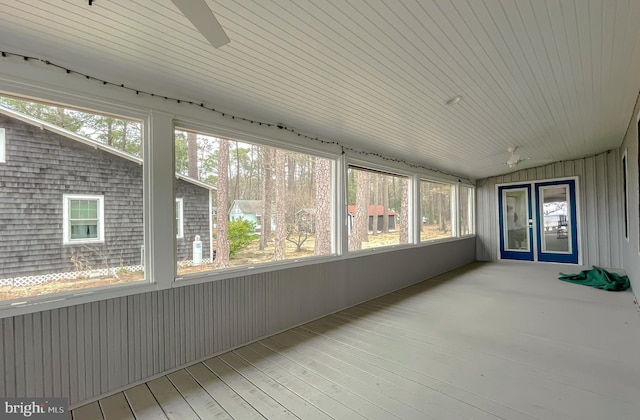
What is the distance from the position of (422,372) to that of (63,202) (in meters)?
2.92

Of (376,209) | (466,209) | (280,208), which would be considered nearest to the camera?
(280,208)

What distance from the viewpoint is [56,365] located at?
75.9 inches

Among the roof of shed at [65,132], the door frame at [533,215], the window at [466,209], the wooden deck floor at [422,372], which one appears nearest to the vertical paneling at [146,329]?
the wooden deck floor at [422,372]

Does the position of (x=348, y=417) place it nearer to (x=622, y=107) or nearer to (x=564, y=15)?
(x=564, y=15)

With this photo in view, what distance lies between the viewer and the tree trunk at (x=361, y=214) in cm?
441

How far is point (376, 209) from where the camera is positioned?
193 inches

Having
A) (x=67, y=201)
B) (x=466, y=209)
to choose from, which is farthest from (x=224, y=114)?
(x=466, y=209)

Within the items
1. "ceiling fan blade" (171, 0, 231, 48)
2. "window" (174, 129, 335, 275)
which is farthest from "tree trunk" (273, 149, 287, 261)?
"ceiling fan blade" (171, 0, 231, 48)

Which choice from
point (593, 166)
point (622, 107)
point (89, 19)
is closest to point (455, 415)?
point (89, 19)

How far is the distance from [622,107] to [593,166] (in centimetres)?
382

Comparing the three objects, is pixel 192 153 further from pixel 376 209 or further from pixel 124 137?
pixel 376 209

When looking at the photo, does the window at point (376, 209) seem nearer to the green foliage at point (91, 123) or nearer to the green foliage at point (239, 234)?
the green foliage at point (239, 234)

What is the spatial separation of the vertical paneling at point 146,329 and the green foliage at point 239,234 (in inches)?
12.8

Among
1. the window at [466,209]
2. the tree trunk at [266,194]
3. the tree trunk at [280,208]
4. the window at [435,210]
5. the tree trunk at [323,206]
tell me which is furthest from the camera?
the window at [466,209]
